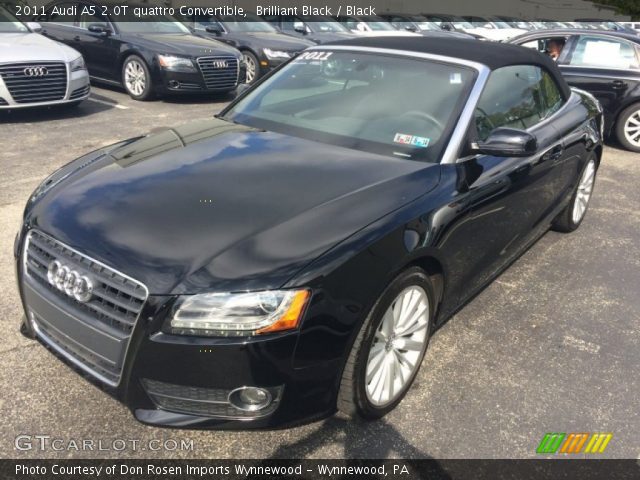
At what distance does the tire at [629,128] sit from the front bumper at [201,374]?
753cm

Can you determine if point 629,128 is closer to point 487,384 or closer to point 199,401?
point 487,384

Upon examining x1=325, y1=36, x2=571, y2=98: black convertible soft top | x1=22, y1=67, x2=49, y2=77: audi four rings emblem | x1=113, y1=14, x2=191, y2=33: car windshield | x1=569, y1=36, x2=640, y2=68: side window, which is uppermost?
x1=325, y1=36, x2=571, y2=98: black convertible soft top

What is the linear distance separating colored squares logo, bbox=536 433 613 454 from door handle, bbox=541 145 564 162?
1.83 m

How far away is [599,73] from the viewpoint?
784 centimetres

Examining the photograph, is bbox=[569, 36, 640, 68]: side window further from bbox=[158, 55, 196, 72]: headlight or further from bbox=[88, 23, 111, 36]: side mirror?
bbox=[88, 23, 111, 36]: side mirror

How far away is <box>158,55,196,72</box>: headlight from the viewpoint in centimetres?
899

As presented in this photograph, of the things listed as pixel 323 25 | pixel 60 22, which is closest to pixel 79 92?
pixel 60 22

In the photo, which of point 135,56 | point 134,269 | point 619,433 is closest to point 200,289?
point 134,269

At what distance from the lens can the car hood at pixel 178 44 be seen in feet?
30.0

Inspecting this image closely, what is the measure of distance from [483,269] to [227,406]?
1.78 meters

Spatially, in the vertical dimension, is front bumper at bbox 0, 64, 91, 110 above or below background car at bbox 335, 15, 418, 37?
below

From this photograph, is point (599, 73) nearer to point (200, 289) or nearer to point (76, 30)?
point (200, 289)

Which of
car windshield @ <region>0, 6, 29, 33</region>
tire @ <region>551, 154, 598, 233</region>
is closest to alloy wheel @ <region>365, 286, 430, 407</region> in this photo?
tire @ <region>551, 154, 598, 233</region>

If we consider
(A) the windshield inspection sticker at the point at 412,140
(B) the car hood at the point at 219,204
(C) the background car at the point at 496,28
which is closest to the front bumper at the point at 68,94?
(B) the car hood at the point at 219,204
